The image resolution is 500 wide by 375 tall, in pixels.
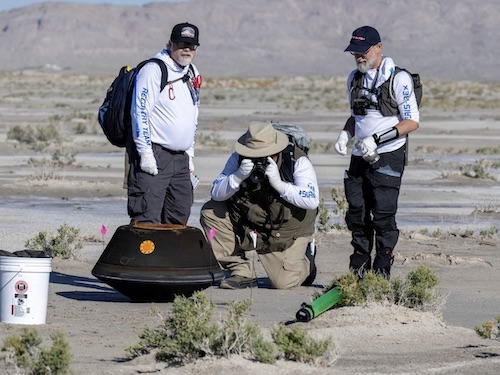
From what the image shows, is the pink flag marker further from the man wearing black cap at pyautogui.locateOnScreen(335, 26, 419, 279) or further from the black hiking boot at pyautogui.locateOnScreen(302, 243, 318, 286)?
the man wearing black cap at pyautogui.locateOnScreen(335, 26, 419, 279)

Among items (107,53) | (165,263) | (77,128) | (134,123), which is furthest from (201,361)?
(107,53)

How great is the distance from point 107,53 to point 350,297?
18739cm

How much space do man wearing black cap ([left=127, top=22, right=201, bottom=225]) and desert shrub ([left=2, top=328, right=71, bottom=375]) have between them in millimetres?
3154

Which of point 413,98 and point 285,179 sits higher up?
point 413,98

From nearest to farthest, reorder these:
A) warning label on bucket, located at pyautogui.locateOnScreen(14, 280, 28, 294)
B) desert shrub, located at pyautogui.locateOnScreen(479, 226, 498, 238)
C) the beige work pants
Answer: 1. warning label on bucket, located at pyautogui.locateOnScreen(14, 280, 28, 294)
2. the beige work pants
3. desert shrub, located at pyautogui.locateOnScreen(479, 226, 498, 238)

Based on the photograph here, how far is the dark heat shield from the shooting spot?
8.96 meters

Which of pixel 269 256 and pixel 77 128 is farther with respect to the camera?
pixel 77 128

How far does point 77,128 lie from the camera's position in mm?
36344

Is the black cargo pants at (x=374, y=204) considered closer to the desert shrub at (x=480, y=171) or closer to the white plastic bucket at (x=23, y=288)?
the white plastic bucket at (x=23, y=288)

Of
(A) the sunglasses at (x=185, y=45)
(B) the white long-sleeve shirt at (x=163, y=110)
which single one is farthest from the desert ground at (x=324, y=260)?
(A) the sunglasses at (x=185, y=45)

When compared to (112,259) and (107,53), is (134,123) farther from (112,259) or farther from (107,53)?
(107,53)

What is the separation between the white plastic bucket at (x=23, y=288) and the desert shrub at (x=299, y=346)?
6.83ft

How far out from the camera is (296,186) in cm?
993

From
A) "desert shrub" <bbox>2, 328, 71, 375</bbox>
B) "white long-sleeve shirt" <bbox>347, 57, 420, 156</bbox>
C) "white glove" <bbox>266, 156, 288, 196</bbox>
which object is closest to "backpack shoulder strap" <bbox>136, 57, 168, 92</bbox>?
"white glove" <bbox>266, 156, 288, 196</bbox>
